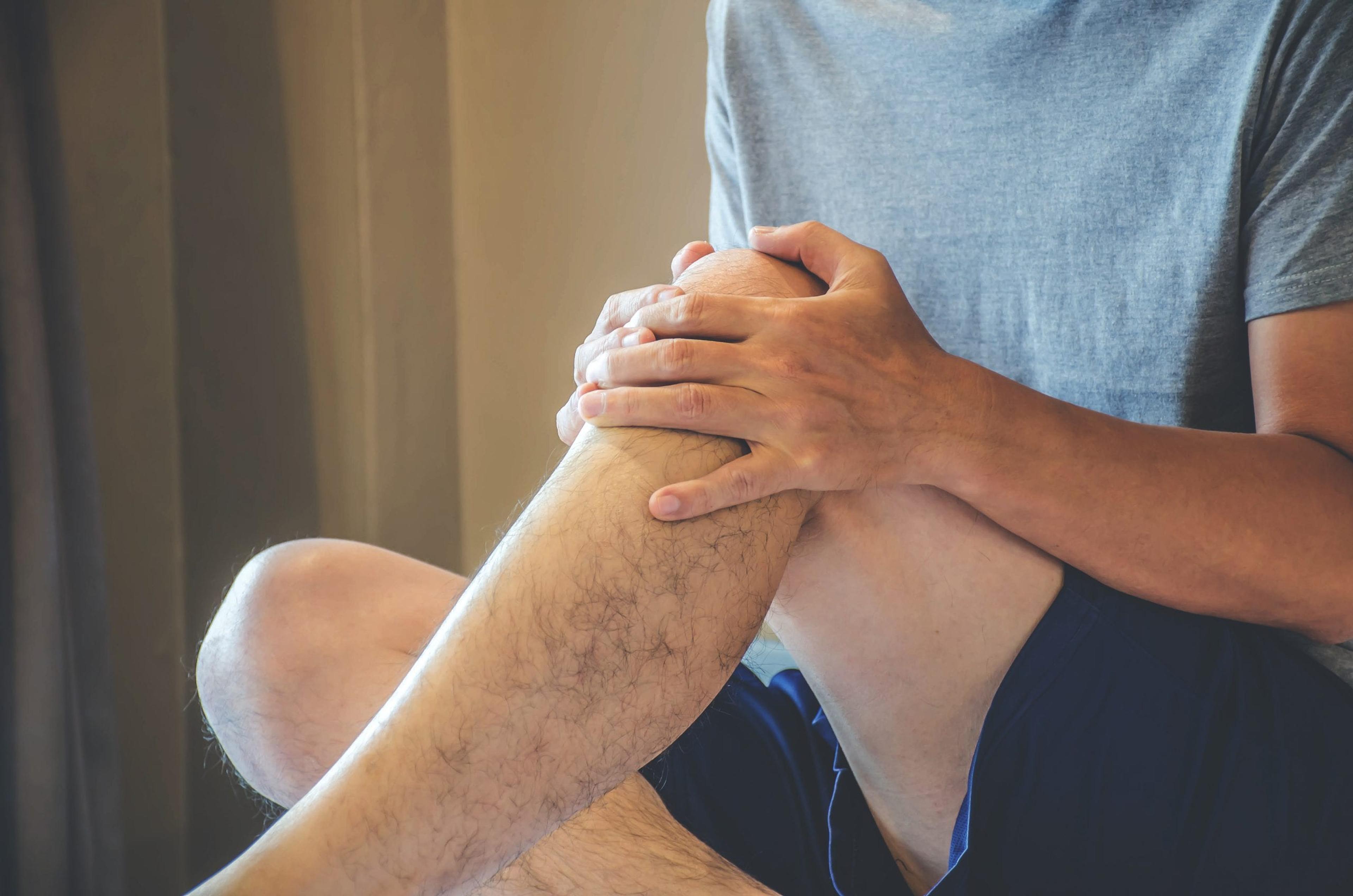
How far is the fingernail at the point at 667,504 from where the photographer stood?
1.75 feet

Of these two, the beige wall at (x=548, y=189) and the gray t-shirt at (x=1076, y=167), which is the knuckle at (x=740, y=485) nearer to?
the gray t-shirt at (x=1076, y=167)

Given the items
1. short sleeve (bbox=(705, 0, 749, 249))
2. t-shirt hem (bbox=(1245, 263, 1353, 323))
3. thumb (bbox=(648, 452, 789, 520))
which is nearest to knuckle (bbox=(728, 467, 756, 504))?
thumb (bbox=(648, 452, 789, 520))

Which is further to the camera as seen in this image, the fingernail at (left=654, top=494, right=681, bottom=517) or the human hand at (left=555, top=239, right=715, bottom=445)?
the human hand at (left=555, top=239, right=715, bottom=445)

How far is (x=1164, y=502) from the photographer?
68 centimetres

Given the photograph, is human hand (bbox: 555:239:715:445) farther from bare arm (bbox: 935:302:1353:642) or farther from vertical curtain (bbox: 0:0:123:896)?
vertical curtain (bbox: 0:0:123:896)

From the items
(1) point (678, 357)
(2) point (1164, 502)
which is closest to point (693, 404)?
(1) point (678, 357)

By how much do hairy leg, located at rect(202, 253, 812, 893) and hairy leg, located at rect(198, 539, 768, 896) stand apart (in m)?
0.23

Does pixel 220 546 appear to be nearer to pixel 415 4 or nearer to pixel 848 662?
pixel 415 4

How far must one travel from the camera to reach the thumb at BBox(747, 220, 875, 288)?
699mm

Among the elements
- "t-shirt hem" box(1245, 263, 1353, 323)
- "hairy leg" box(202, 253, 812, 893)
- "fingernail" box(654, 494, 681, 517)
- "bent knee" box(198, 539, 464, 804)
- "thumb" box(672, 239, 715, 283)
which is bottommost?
"bent knee" box(198, 539, 464, 804)

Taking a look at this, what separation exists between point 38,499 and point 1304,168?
1.42 m

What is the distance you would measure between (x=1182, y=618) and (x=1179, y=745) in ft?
0.32

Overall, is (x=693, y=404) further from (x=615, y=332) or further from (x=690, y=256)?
(x=690, y=256)

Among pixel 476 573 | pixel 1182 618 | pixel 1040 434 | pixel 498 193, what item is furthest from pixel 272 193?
pixel 1182 618
